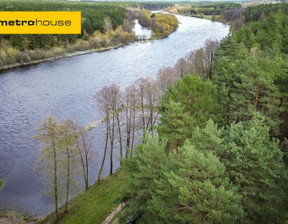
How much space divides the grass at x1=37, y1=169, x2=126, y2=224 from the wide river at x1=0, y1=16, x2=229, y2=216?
10.4 feet

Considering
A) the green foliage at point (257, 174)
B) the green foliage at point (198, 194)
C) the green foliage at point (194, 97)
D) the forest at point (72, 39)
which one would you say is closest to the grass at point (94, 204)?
the green foliage at point (194, 97)

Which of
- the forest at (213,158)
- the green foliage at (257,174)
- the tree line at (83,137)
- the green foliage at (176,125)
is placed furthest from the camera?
the tree line at (83,137)

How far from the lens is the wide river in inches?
1417

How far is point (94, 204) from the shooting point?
1229 inches

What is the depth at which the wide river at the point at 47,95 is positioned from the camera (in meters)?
36.0

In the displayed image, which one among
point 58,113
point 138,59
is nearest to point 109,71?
point 138,59

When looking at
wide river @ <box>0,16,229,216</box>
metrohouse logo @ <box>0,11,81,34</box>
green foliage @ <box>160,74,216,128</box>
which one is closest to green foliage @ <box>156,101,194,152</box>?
green foliage @ <box>160,74,216,128</box>

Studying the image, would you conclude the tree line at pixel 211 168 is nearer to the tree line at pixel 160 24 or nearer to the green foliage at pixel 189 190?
the green foliage at pixel 189 190

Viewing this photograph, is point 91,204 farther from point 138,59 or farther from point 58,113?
point 138,59

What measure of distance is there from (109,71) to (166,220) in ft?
200

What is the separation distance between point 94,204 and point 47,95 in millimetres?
34940

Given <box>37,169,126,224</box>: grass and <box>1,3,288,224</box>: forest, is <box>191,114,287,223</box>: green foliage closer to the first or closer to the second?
<box>1,3,288,224</box>: forest

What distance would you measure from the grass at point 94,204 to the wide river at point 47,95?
10.4 ft

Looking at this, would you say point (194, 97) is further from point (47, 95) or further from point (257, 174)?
point (47, 95)
